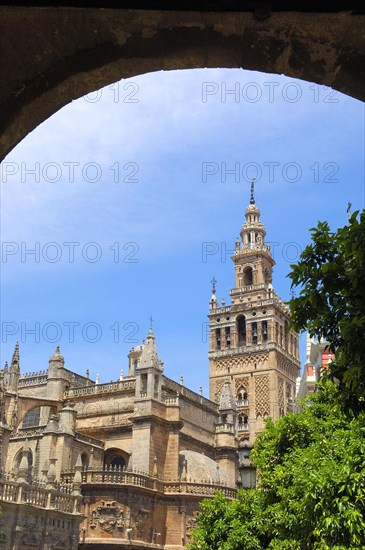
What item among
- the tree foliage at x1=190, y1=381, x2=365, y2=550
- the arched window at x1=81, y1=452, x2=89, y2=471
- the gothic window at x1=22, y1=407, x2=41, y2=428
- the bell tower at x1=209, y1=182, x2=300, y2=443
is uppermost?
the bell tower at x1=209, y1=182, x2=300, y2=443

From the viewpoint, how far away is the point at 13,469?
1447 inches

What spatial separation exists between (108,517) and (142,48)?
33927 mm

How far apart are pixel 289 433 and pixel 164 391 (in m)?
21.1

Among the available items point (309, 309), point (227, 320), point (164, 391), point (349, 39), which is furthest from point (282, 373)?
point (349, 39)

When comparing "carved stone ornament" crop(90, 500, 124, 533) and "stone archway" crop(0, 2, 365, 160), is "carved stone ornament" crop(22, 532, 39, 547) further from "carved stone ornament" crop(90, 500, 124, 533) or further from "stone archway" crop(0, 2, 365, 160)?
"stone archway" crop(0, 2, 365, 160)

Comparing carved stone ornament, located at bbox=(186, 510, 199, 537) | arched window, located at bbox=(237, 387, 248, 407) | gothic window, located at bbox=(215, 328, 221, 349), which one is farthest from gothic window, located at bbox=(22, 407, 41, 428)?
gothic window, located at bbox=(215, 328, 221, 349)

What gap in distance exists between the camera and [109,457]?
41.2 metres

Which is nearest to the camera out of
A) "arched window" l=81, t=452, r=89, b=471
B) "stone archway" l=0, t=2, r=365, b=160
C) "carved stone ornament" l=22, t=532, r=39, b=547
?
"stone archway" l=0, t=2, r=365, b=160

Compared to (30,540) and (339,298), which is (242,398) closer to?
(30,540)

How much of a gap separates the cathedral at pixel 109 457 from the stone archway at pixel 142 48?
26.3 m

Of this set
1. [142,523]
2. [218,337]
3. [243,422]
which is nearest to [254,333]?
[218,337]

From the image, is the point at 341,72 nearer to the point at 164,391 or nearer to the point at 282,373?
the point at 164,391

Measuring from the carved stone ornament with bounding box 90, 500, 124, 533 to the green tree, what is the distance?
29462mm

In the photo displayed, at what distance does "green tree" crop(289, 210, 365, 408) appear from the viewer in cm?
675
